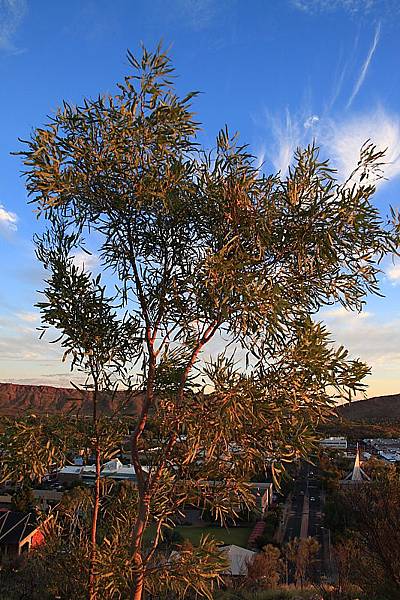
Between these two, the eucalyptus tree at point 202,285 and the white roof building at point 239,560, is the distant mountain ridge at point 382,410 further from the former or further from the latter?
the eucalyptus tree at point 202,285

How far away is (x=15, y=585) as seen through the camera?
28.8 feet

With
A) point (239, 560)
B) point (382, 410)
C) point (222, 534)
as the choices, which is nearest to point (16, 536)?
point (239, 560)

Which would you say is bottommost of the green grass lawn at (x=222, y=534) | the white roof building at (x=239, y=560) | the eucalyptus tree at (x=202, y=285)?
the green grass lawn at (x=222, y=534)

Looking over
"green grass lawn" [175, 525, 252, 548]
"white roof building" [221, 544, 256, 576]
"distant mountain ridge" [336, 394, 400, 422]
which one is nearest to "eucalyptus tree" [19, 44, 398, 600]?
"white roof building" [221, 544, 256, 576]

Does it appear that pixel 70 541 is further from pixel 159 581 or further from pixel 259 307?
pixel 259 307

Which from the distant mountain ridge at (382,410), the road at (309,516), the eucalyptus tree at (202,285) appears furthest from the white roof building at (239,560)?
the distant mountain ridge at (382,410)

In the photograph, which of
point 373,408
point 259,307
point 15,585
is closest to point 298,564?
point 15,585

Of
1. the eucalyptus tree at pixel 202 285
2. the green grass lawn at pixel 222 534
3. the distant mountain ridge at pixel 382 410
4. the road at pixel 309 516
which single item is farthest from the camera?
the distant mountain ridge at pixel 382 410

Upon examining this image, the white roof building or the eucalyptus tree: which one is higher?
the eucalyptus tree

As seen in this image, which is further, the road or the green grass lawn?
the green grass lawn

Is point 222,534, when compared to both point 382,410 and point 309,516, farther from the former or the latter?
point 382,410

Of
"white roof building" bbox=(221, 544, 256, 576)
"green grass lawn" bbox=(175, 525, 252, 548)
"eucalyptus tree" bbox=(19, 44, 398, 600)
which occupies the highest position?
"eucalyptus tree" bbox=(19, 44, 398, 600)

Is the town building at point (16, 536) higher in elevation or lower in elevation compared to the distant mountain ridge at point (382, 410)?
lower

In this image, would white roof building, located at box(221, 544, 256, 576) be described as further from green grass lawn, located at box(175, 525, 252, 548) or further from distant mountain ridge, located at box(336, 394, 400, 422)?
distant mountain ridge, located at box(336, 394, 400, 422)
